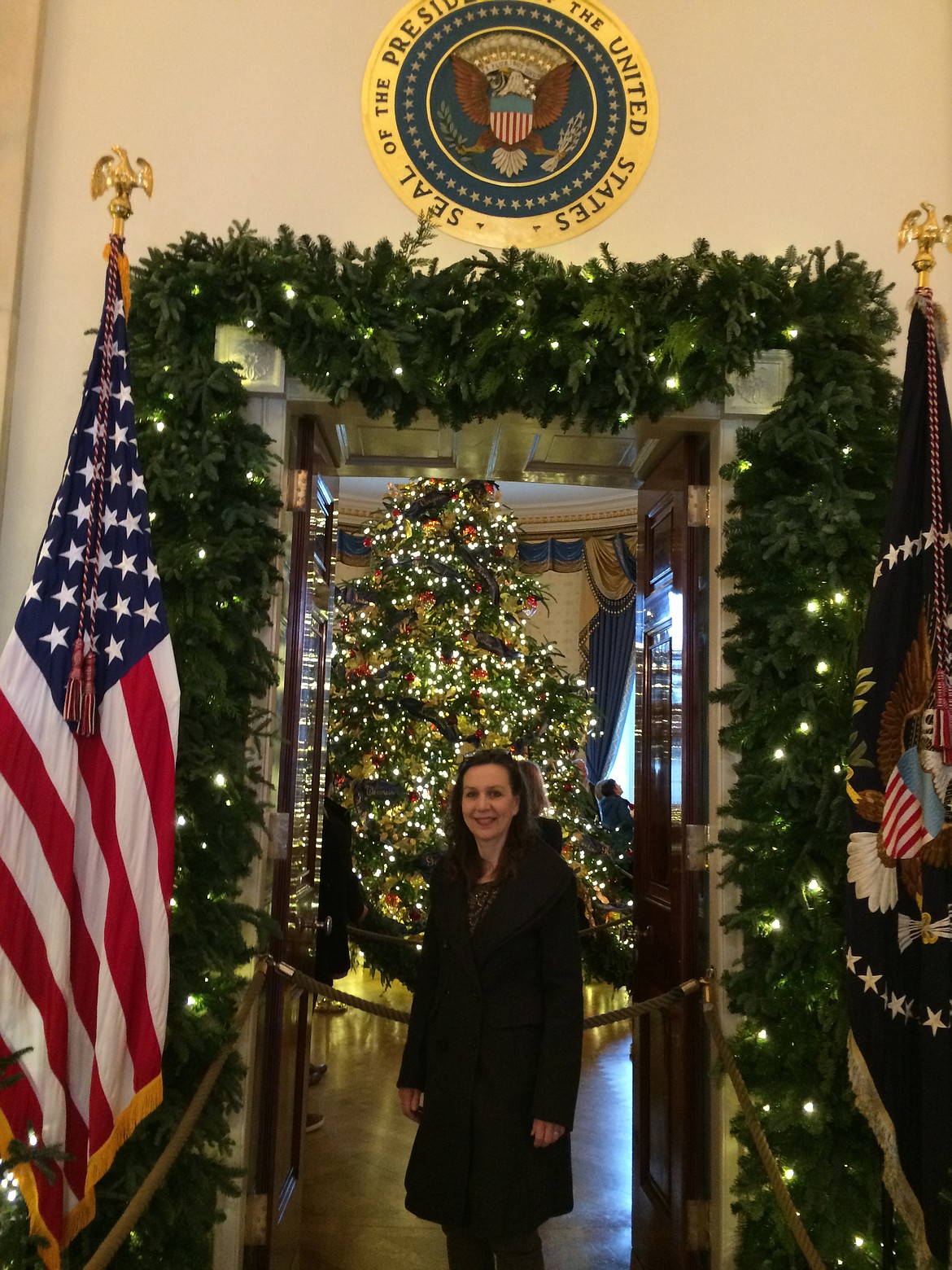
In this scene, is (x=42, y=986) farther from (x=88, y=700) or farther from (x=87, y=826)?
(x=88, y=700)

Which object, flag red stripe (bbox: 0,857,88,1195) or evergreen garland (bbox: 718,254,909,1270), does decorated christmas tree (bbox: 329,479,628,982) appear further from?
flag red stripe (bbox: 0,857,88,1195)

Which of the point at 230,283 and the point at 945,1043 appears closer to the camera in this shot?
the point at 945,1043

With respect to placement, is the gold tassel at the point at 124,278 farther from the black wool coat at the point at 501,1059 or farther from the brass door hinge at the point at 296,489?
the black wool coat at the point at 501,1059

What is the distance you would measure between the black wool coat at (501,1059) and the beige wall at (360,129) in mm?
2504

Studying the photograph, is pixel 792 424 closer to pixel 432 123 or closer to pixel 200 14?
pixel 432 123

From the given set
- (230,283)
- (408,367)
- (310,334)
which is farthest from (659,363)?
(230,283)

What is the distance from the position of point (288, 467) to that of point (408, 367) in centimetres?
70

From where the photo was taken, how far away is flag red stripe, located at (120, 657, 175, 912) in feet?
9.50

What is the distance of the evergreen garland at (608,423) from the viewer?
3.31 metres

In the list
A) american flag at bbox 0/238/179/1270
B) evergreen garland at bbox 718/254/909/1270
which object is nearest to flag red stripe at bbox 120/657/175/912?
american flag at bbox 0/238/179/1270

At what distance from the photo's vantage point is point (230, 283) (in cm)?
352

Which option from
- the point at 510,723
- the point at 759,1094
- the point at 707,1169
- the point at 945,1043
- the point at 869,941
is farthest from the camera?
the point at 510,723

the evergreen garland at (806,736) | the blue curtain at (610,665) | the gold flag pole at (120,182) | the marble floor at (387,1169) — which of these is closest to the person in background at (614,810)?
the blue curtain at (610,665)

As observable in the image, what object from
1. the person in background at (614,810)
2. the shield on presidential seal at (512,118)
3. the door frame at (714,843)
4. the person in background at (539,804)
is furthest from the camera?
the person in background at (614,810)
